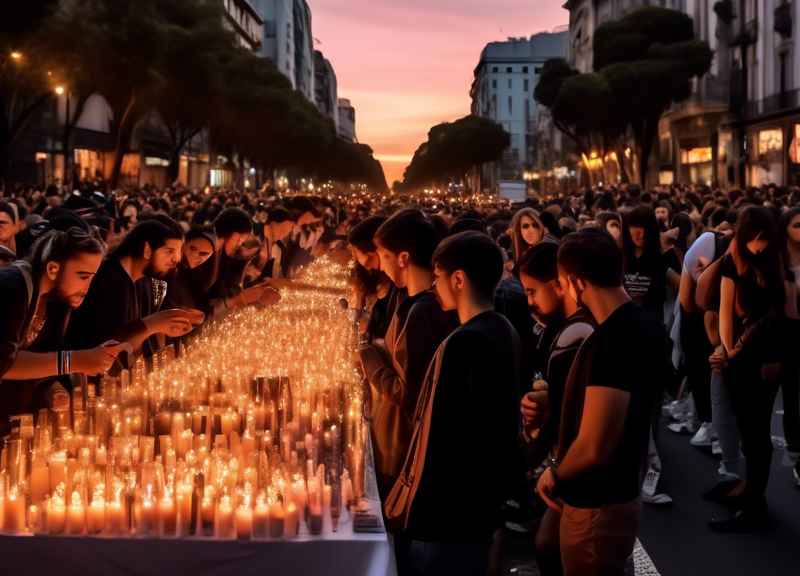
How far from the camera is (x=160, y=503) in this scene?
4348 mm

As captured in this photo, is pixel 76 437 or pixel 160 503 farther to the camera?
pixel 76 437

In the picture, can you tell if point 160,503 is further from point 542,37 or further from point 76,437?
point 542,37

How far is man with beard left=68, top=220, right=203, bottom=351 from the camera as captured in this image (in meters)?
6.45

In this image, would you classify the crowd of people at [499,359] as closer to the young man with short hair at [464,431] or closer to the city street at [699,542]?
the young man with short hair at [464,431]

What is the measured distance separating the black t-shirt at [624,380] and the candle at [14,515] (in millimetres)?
2088

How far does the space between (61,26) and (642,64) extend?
3480cm

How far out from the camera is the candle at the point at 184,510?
4344 millimetres

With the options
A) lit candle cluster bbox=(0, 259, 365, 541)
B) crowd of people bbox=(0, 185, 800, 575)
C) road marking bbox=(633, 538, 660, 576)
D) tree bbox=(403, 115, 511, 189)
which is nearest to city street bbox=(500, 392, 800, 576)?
road marking bbox=(633, 538, 660, 576)

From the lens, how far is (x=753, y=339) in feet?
24.4

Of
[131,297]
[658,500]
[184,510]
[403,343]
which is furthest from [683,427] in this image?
[184,510]

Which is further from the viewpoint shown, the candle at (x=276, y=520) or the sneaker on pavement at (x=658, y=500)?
the sneaker on pavement at (x=658, y=500)

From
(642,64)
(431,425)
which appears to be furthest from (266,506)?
(642,64)

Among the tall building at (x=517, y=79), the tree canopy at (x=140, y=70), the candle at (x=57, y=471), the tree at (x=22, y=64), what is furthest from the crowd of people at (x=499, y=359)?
the tall building at (x=517, y=79)

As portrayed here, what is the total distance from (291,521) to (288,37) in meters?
153
